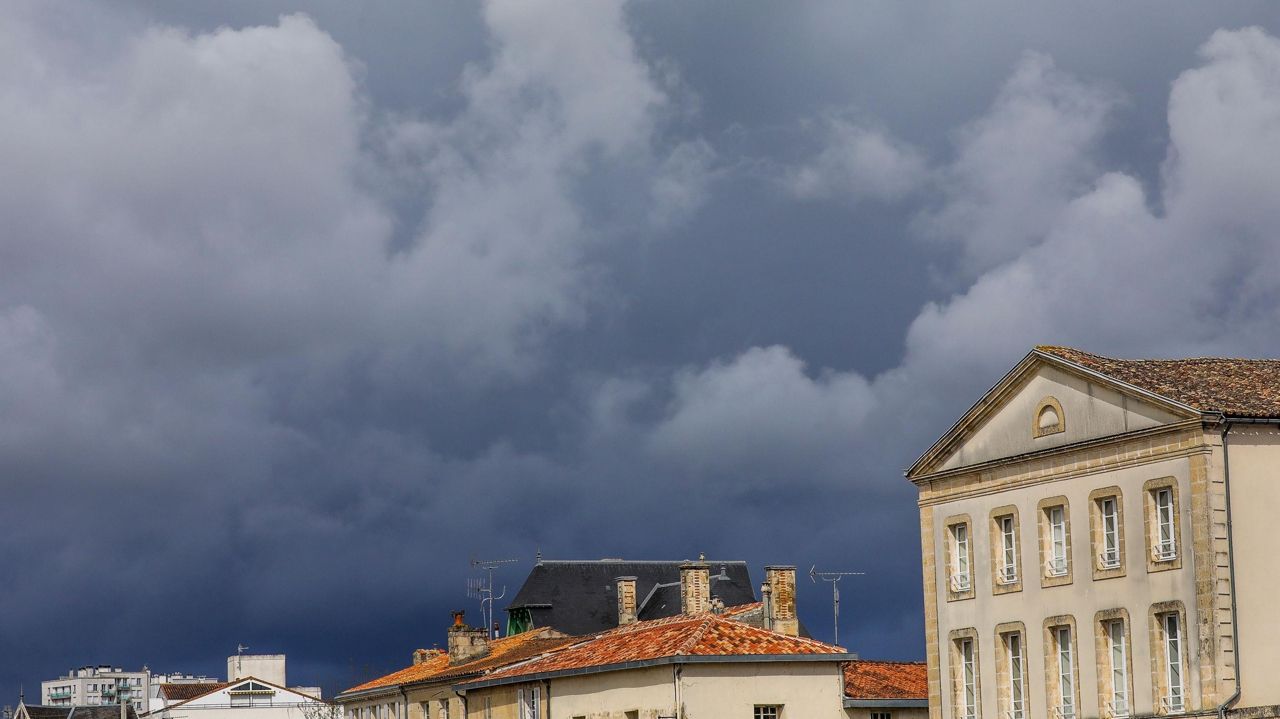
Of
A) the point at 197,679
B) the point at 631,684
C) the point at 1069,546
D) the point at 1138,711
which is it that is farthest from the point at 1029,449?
the point at 197,679

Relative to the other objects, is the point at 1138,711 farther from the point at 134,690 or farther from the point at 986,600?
the point at 134,690

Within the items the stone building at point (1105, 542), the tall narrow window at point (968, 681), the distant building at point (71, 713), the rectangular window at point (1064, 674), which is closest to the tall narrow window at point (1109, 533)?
the stone building at point (1105, 542)

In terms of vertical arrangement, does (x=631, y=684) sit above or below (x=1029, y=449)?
below

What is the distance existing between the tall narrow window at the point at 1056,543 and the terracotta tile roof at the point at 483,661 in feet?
71.9

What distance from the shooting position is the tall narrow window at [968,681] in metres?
49.7

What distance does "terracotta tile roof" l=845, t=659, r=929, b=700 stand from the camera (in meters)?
55.7

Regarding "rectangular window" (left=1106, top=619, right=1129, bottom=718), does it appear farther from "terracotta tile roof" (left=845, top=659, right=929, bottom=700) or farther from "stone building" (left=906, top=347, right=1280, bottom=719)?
"terracotta tile roof" (left=845, top=659, right=929, bottom=700)

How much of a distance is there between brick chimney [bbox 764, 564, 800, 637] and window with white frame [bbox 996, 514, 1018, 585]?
16.5 m

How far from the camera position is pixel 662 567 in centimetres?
9219

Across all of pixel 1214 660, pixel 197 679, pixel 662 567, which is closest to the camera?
pixel 1214 660

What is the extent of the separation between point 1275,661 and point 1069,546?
18.6 feet

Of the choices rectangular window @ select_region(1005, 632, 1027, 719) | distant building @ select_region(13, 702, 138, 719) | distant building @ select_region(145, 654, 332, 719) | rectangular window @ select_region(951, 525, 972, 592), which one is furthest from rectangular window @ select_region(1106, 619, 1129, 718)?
distant building @ select_region(13, 702, 138, 719)

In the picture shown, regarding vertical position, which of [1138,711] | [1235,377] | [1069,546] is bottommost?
[1138,711]

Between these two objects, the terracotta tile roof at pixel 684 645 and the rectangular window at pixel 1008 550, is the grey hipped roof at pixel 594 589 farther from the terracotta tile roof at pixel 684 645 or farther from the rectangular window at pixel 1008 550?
the rectangular window at pixel 1008 550
